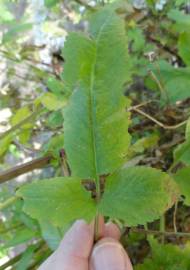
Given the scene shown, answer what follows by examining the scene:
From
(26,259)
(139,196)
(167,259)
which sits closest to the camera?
(139,196)

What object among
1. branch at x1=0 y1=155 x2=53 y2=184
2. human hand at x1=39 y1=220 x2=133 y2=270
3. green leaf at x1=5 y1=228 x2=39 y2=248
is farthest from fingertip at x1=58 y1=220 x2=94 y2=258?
green leaf at x1=5 y1=228 x2=39 y2=248

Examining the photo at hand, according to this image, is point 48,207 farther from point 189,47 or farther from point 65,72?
point 189,47

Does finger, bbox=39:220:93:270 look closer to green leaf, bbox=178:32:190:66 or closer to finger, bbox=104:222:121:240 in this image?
finger, bbox=104:222:121:240

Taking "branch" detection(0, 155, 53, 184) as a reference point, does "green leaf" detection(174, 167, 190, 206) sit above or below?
above

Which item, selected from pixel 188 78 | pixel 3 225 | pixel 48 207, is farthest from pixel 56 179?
pixel 3 225

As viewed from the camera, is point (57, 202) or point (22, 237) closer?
point (57, 202)

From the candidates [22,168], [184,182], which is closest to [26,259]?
[22,168]

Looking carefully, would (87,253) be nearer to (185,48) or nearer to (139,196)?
(139,196)
